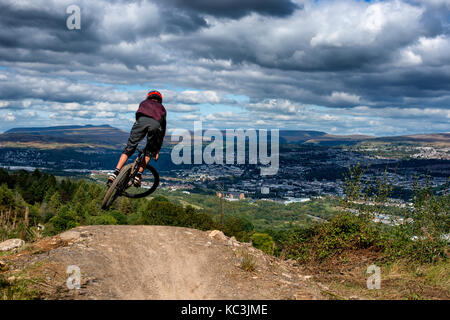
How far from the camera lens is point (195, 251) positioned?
1067cm

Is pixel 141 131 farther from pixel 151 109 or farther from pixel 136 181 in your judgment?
pixel 136 181

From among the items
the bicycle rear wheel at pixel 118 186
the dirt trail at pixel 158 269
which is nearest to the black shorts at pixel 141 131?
the bicycle rear wheel at pixel 118 186

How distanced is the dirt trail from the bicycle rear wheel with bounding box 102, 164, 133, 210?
1509 millimetres

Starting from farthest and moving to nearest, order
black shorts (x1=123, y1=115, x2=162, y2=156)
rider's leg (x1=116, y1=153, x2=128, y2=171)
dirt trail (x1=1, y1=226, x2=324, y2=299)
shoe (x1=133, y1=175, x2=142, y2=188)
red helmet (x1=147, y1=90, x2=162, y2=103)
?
1. shoe (x1=133, y1=175, x2=142, y2=188)
2. red helmet (x1=147, y1=90, x2=162, y2=103)
3. rider's leg (x1=116, y1=153, x2=128, y2=171)
4. black shorts (x1=123, y1=115, x2=162, y2=156)
5. dirt trail (x1=1, y1=226, x2=324, y2=299)

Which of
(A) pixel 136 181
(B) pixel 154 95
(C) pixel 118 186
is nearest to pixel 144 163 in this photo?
(A) pixel 136 181

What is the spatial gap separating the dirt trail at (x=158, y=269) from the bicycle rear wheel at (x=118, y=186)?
4.95 ft

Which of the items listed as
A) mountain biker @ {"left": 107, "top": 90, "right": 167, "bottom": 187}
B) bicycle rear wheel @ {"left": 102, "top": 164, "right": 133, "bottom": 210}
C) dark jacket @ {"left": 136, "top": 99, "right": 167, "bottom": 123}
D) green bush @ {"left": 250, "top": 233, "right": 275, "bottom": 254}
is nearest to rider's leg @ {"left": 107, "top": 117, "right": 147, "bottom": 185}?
mountain biker @ {"left": 107, "top": 90, "right": 167, "bottom": 187}

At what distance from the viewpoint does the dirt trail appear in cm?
756

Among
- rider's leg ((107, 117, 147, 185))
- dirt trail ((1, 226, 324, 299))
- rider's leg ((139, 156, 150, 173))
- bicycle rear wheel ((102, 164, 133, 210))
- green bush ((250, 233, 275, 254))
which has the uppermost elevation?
rider's leg ((107, 117, 147, 185))

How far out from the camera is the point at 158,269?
9.14 m

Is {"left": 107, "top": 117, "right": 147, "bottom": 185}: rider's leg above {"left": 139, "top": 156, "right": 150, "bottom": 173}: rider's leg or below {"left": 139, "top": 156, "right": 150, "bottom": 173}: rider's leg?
above

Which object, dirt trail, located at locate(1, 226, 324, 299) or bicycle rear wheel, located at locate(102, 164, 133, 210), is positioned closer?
dirt trail, located at locate(1, 226, 324, 299)

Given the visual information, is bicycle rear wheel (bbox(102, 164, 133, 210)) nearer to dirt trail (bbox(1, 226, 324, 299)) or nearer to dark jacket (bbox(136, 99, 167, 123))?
dirt trail (bbox(1, 226, 324, 299))

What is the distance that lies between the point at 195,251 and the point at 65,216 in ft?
170
